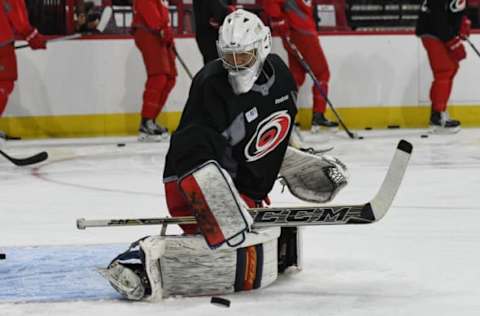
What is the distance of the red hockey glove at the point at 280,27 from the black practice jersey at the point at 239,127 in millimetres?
4727

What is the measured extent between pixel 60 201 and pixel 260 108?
2.23m

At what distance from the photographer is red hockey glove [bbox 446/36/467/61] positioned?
27.2ft

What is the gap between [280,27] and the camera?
818cm

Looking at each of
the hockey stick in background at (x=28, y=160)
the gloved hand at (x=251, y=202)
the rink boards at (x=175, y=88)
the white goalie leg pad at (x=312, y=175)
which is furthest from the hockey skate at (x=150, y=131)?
the gloved hand at (x=251, y=202)

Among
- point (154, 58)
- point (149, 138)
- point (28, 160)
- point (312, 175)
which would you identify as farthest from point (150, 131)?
point (312, 175)

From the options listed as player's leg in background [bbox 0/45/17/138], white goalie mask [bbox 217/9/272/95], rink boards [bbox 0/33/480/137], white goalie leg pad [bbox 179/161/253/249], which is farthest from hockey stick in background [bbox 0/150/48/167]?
white goalie leg pad [bbox 179/161/253/249]

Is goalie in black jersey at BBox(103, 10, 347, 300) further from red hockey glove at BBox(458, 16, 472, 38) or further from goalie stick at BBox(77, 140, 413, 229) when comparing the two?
red hockey glove at BBox(458, 16, 472, 38)

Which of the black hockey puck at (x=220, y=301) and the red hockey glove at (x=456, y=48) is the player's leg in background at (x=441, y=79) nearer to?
the red hockey glove at (x=456, y=48)

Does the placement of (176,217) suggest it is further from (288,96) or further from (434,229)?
(434,229)

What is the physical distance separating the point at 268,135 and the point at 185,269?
431 mm

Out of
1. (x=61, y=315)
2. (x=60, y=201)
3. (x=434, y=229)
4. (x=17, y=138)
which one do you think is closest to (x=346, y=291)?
(x=61, y=315)

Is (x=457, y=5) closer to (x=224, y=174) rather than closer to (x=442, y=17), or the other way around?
(x=442, y=17)

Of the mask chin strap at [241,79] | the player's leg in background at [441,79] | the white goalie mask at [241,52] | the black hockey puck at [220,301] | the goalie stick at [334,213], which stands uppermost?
the white goalie mask at [241,52]

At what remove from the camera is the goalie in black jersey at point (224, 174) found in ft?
10.1
